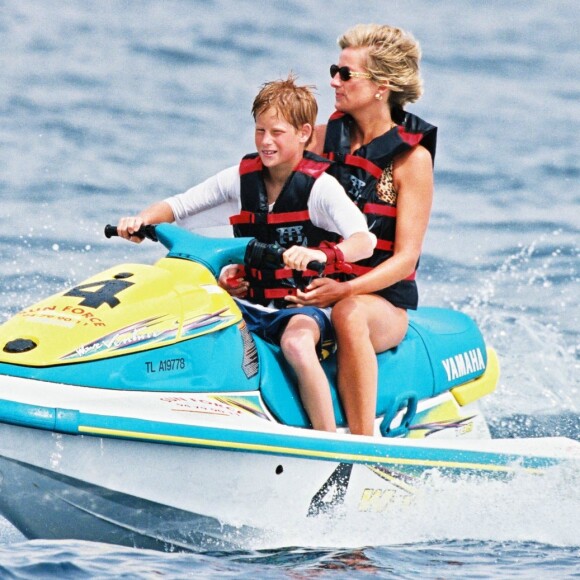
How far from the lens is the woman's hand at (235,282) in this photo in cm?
486

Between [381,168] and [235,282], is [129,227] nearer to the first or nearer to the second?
[235,282]

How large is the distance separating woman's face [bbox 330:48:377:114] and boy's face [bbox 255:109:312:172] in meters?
0.46

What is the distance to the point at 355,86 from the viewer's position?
5.07m

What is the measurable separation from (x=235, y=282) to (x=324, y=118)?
6.41 m

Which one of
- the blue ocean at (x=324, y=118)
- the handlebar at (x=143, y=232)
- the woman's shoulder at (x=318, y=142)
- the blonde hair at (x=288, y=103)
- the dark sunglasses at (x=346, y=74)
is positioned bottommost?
the blue ocean at (x=324, y=118)

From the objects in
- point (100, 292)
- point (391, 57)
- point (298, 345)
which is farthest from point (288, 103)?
point (100, 292)

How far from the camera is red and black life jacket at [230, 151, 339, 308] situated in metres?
4.68

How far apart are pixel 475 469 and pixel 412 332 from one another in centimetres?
81

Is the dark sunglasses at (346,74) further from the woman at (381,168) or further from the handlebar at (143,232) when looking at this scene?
the handlebar at (143,232)

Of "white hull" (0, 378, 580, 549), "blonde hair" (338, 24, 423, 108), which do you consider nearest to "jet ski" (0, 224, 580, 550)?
"white hull" (0, 378, 580, 549)

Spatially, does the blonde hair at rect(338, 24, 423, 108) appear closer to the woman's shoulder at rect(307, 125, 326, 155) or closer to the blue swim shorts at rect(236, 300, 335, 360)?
the woman's shoulder at rect(307, 125, 326, 155)

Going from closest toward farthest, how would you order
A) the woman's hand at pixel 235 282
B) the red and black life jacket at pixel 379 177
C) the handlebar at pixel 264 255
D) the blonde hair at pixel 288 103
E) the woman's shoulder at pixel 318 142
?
the handlebar at pixel 264 255, the blonde hair at pixel 288 103, the woman's hand at pixel 235 282, the red and black life jacket at pixel 379 177, the woman's shoulder at pixel 318 142

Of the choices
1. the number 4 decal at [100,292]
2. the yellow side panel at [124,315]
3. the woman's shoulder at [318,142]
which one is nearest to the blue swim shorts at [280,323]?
the yellow side panel at [124,315]

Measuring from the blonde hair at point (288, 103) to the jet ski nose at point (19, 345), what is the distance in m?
1.22
